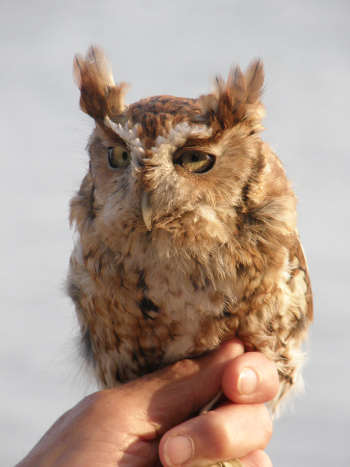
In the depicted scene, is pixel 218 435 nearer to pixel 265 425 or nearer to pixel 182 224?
pixel 265 425

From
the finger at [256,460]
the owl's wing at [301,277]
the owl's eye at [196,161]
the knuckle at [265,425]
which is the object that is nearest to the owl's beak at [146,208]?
the owl's eye at [196,161]

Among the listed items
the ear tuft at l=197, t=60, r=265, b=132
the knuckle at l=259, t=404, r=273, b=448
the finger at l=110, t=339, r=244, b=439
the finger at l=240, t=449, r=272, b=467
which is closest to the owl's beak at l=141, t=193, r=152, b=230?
the ear tuft at l=197, t=60, r=265, b=132

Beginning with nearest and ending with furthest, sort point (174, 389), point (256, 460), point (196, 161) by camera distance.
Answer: point (196, 161) → point (174, 389) → point (256, 460)

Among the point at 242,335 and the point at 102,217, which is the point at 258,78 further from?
the point at 242,335

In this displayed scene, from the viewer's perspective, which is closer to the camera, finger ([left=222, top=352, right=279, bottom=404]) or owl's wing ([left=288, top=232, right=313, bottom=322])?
finger ([left=222, top=352, right=279, bottom=404])

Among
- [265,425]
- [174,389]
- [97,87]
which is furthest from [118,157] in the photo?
[265,425]

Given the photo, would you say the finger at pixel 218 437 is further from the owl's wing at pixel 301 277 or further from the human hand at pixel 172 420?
the owl's wing at pixel 301 277

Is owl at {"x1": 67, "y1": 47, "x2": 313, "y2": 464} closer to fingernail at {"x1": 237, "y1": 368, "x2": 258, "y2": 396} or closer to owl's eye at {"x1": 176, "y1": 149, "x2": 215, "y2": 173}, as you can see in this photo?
owl's eye at {"x1": 176, "y1": 149, "x2": 215, "y2": 173}
